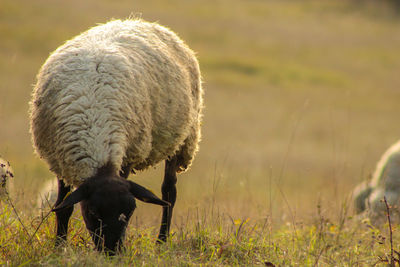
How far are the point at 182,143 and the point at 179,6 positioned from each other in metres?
38.8

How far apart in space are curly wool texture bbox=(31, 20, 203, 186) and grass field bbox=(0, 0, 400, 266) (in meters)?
0.65

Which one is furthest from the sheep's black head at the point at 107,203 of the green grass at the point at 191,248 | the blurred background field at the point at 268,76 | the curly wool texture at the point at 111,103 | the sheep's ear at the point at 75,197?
the blurred background field at the point at 268,76

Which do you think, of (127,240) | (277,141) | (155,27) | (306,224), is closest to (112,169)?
(127,240)

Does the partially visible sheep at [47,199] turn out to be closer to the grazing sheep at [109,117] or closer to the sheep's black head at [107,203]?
the grazing sheep at [109,117]

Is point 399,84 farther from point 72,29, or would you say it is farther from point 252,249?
point 252,249

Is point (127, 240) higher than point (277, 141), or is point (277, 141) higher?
point (127, 240)

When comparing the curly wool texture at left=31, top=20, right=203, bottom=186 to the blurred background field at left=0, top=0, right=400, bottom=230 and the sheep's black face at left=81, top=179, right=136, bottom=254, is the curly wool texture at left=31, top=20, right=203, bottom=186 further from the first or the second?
the blurred background field at left=0, top=0, right=400, bottom=230

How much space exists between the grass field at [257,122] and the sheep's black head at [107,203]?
151 millimetres

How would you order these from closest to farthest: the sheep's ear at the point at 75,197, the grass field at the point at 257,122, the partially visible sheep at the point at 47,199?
the sheep's ear at the point at 75,197 < the grass field at the point at 257,122 < the partially visible sheep at the point at 47,199

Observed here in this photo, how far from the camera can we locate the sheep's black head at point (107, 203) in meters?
4.12

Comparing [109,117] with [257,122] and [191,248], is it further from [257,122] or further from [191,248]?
[257,122]

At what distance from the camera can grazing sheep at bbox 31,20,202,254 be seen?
4.23m

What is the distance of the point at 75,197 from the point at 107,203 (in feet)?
0.74

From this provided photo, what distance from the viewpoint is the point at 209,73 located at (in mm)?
34062
